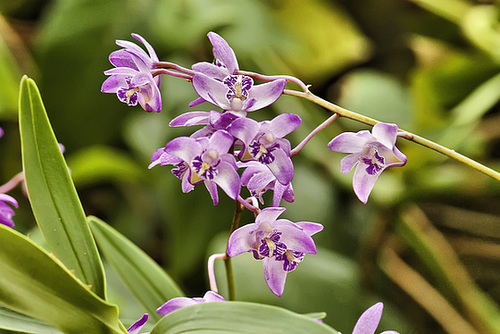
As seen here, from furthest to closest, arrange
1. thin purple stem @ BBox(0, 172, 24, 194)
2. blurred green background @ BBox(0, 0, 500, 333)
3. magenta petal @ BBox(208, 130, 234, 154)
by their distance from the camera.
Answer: blurred green background @ BBox(0, 0, 500, 333) → thin purple stem @ BBox(0, 172, 24, 194) → magenta petal @ BBox(208, 130, 234, 154)

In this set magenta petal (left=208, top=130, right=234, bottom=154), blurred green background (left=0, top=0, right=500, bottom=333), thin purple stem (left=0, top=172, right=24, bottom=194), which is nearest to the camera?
magenta petal (left=208, top=130, right=234, bottom=154)

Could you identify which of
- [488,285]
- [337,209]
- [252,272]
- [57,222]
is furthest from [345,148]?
[488,285]

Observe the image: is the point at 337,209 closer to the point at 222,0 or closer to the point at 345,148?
the point at 222,0

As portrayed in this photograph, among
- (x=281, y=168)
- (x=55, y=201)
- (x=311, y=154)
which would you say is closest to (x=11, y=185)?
(x=55, y=201)

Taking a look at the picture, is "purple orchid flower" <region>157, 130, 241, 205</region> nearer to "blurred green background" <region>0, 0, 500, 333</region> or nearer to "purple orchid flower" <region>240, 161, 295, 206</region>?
"purple orchid flower" <region>240, 161, 295, 206</region>

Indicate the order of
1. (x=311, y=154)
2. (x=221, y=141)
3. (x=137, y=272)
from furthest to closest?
(x=311, y=154) < (x=137, y=272) < (x=221, y=141)

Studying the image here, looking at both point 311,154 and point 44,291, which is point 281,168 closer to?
point 44,291

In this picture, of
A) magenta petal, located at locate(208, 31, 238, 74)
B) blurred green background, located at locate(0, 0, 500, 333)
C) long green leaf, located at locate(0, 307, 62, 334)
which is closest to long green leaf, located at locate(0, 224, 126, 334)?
long green leaf, located at locate(0, 307, 62, 334)
